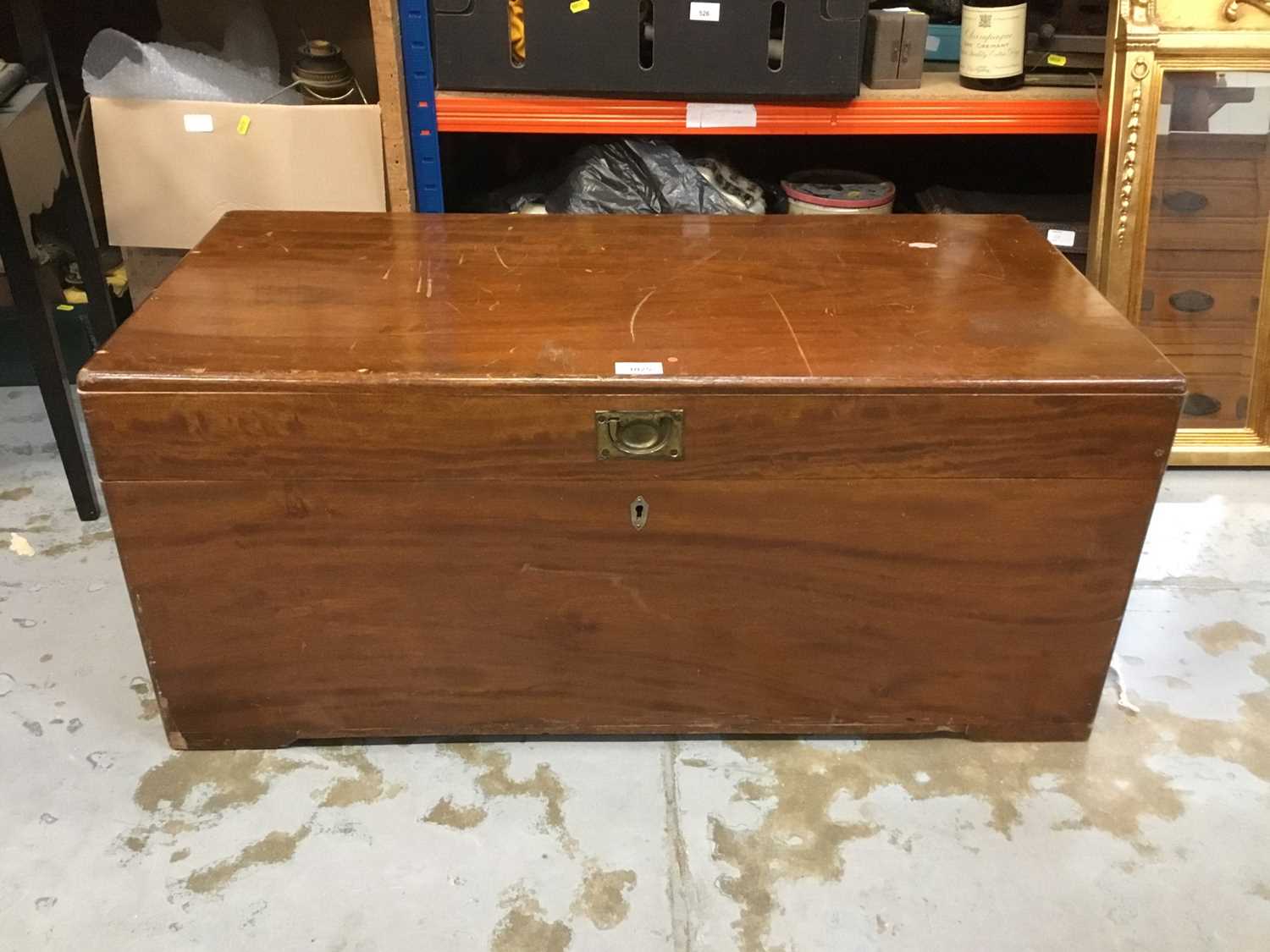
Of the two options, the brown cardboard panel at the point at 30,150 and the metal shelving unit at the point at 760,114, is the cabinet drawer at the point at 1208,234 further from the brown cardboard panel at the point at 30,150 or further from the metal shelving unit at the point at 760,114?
the brown cardboard panel at the point at 30,150

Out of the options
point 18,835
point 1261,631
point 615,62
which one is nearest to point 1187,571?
point 1261,631

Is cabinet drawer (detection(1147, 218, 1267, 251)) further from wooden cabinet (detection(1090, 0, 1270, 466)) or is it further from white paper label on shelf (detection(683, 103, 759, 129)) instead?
white paper label on shelf (detection(683, 103, 759, 129))

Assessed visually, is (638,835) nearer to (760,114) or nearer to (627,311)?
(627,311)

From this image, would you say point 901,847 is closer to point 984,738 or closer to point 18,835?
point 984,738

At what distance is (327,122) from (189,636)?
2.75 ft

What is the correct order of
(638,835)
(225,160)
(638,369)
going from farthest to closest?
(225,160), (638,835), (638,369)

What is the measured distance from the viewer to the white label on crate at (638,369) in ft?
3.36

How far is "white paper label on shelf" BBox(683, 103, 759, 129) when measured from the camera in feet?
5.41

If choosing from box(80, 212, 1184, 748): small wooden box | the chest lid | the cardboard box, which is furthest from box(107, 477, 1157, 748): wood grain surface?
the cardboard box

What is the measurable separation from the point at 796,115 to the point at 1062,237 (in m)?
0.47

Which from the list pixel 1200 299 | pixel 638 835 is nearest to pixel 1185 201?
pixel 1200 299

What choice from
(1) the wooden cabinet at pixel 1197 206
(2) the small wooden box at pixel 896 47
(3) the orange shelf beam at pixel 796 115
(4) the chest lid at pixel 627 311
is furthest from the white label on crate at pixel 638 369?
(1) the wooden cabinet at pixel 1197 206

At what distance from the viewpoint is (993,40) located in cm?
163

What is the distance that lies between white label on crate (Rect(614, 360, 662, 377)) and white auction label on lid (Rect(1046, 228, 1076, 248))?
0.99m
